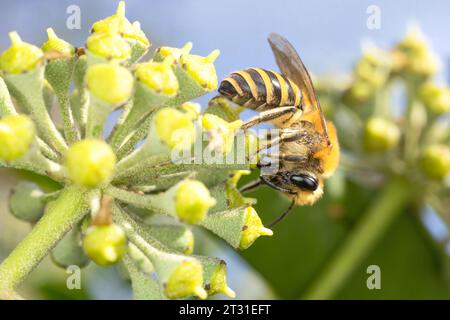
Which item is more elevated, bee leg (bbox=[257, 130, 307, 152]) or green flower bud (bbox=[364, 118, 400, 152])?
green flower bud (bbox=[364, 118, 400, 152])

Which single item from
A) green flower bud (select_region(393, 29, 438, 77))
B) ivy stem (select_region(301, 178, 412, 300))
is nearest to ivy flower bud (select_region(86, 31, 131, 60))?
ivy stem (select_region(301, 178, 412, 300))

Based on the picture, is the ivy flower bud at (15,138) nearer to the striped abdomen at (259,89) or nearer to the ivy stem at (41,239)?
the ivy stem at (41,239)

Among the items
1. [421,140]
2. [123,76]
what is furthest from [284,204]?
[123,76]

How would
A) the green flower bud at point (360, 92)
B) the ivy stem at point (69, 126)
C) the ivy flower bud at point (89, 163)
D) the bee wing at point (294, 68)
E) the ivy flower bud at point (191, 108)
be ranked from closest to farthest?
the ivy flower bud at point (89, 163) → the ivy stem at point (69, 126) → the ivy flower bud at point (191, 108) → the bee wing at point (294, 68) → the green flower bud at point (360, 92)

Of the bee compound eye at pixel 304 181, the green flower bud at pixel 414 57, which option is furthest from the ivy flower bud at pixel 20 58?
the green flower bud at pixel 414 57

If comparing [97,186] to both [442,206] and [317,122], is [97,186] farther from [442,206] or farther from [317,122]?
[442,206]

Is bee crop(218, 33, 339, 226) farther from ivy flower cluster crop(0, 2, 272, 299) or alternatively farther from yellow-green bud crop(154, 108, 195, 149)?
yellow-green bud crop(154, 108, 195, 149)
